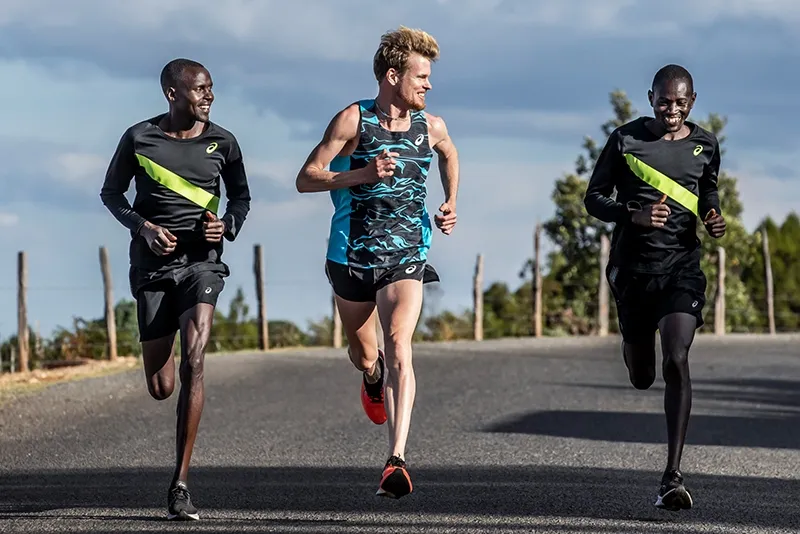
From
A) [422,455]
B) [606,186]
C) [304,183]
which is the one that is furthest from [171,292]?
[422,455]

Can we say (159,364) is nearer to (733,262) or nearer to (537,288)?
(537,288)

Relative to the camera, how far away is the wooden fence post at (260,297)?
99.3 ft

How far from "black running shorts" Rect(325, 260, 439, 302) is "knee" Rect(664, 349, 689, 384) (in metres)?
1.31

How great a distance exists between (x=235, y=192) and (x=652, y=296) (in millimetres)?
2347

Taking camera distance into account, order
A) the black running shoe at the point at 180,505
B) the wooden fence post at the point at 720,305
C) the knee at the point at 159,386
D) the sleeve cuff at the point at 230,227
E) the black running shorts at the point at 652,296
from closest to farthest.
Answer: the black running shoe at the point at 180,505
the sleeve cuff at the point at 230,227
the black running shorts at the point at 652,296
the knee at the point at 159,386
the wooden fence post at the point at 720,305

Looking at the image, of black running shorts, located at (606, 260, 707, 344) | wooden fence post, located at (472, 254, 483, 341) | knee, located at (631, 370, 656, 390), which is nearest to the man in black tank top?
black running shorts, located at (606, 260, 707, 344)

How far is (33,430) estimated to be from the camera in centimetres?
1352

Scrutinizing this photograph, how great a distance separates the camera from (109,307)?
26438 millimetres

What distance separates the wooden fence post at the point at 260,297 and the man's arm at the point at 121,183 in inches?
877

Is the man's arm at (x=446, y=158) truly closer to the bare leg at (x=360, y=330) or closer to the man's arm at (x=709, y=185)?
the bare leg at (x=360, y=330)

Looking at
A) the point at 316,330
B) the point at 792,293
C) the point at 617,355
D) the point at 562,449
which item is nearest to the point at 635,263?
the point at 562,449

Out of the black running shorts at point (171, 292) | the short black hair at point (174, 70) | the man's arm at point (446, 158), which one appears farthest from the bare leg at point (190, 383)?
the man's arm at point (446, 158)

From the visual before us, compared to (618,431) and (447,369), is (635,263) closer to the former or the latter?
(618,431)

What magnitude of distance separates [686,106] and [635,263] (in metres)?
0.89
